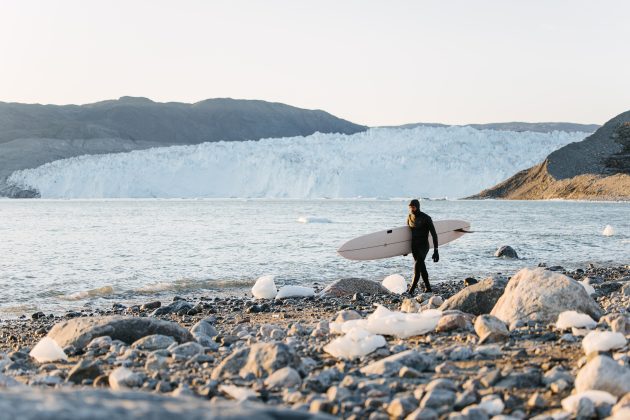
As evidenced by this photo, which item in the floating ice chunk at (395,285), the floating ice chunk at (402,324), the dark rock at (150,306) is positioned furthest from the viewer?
the floating ice chunk at (395,285)

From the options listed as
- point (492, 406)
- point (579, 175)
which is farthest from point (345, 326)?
point (579, 175)

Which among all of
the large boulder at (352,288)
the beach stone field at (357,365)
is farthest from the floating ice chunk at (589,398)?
the large boulder at (352,288)

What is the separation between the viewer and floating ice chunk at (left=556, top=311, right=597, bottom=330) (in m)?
5.55

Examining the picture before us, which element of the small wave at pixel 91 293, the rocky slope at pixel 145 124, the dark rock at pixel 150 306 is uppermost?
the rocky slope at pixel 145 124

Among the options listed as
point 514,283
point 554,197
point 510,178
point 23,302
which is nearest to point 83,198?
point 510,178

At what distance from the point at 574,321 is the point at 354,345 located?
175 cm

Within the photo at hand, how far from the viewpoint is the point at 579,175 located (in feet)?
258

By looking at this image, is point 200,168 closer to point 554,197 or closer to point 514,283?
point 554,197

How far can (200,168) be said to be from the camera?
220 feet

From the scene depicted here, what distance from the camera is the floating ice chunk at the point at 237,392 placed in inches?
153

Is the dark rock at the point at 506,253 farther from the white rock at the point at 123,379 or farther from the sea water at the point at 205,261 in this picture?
the white rock at the point at 123,379

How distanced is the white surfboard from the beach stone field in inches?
192

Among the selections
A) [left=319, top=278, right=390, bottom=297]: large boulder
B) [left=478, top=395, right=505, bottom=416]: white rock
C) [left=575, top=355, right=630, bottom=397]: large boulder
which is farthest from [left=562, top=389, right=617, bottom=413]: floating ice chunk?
[left=319, top=278, right=390, bottom=297]: large boulder

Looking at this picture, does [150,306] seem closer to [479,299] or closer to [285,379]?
[479,299]
